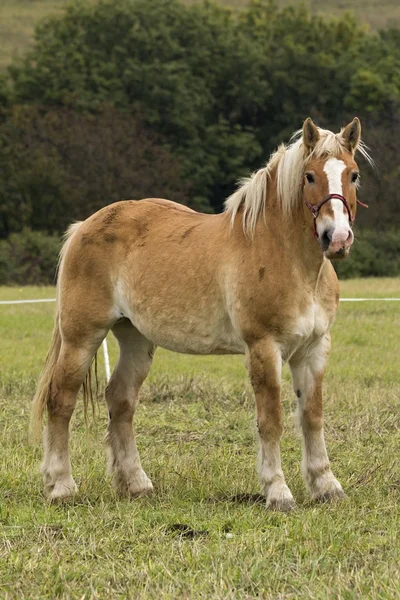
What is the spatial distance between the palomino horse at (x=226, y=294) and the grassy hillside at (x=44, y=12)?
77.2m

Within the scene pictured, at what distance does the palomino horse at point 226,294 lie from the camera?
637cm

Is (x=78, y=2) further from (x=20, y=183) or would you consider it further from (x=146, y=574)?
(x=146, y=574)

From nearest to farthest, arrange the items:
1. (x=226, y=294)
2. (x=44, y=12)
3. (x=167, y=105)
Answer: (x=226, y=294), (x=167, y=105), (x=44, y=12)

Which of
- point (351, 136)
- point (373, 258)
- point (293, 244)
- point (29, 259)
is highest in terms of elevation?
point (351, 136)

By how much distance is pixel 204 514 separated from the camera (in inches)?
244

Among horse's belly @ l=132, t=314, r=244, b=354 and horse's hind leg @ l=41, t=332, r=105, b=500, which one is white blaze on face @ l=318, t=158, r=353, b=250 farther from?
horse's hind leg @ l=41, t=332, r=105, b=500

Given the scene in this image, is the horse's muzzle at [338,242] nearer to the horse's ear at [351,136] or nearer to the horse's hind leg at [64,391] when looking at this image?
the horse's ear at [351,136]

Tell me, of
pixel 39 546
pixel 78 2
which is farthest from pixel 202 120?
pixel 39 546

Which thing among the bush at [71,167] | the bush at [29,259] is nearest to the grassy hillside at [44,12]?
the bush at [71,167]

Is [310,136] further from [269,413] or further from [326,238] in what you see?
[269,413]

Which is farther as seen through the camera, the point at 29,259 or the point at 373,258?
the point at 373,258

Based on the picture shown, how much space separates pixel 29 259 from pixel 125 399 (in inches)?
1174

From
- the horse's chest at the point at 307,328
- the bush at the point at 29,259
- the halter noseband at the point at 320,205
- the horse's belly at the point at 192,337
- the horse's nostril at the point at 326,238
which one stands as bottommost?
the bush at the point at 29,259

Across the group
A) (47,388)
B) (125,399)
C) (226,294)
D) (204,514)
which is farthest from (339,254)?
(47,388)
